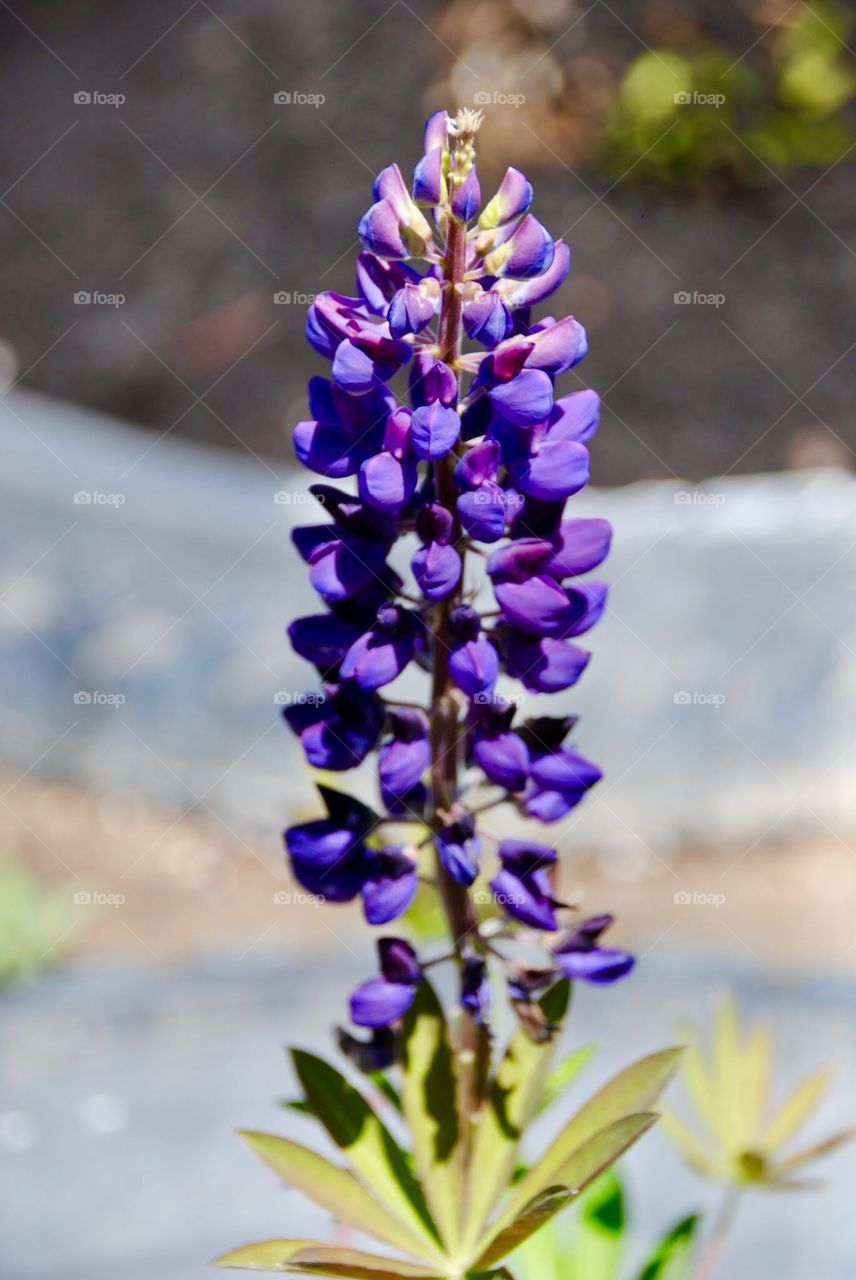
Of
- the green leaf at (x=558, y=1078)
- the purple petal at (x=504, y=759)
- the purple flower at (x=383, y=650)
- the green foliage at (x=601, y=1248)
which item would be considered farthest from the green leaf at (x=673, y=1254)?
the purple flower at (x=383, y=650)

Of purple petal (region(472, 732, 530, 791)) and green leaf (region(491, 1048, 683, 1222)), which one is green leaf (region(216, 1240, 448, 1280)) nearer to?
green leaf (region(491, 1048, 683, 1222))

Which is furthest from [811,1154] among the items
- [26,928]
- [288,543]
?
[288,543]

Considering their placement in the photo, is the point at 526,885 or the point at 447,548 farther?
the point at 526,885

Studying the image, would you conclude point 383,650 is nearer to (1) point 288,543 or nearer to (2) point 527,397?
Result: (2) point 527,397

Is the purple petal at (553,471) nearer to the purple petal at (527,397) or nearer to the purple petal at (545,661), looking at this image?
the purple petal at (527,397)

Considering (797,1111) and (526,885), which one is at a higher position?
(526,885)

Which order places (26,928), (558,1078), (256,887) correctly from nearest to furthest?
(558,1078) → (26,928) → (256,887)

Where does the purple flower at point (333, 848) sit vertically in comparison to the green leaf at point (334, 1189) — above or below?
above

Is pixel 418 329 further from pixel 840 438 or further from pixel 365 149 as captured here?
pixel 365 149
